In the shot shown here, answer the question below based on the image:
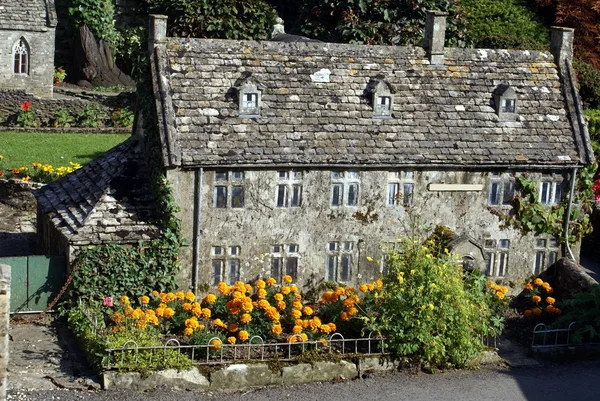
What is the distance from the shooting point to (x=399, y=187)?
85.0ft

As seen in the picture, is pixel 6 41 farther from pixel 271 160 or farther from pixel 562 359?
pixel 562 359

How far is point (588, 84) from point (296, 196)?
17.7 meters

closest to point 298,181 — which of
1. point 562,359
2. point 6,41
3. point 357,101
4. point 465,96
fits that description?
point 357,101

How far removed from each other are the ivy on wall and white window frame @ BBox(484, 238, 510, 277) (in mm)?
7484

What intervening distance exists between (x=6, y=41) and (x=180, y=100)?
2439 cm

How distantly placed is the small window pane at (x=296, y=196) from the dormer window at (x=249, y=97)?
6.16ft

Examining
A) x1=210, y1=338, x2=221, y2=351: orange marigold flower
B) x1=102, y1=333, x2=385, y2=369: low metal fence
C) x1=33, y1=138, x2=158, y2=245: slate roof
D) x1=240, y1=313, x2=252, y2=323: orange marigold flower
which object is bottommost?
x1=102, y1=333, x2=385, y2=369: low metal fence

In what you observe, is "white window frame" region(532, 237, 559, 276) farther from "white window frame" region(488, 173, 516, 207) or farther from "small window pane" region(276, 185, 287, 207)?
"small window pane" region(276, 185, 287, 207)

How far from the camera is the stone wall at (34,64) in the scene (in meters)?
47.1

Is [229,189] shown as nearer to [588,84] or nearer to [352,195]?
[352,195]

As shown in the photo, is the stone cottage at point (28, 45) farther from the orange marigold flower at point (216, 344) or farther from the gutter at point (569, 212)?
the orange marigold flower at point (216, 344)

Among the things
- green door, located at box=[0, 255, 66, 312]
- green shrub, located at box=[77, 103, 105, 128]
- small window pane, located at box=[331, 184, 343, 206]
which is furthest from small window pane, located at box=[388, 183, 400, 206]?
green shrub, located at box=[77, 103, 105, 128]

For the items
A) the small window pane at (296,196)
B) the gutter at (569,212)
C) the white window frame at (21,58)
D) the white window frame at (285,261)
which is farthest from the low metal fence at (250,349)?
the white window frame at (21,58)

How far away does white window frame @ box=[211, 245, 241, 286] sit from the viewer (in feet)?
82.3
